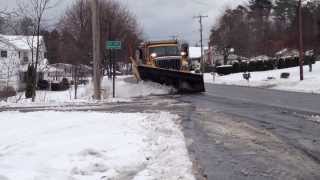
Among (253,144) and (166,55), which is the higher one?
(166,55)

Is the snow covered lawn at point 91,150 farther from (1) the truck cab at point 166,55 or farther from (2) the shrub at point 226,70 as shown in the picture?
(2) the shrub at point 226,70

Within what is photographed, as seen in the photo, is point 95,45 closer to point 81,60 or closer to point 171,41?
point 171,41

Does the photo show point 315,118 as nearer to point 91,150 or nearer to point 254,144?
point 254,144

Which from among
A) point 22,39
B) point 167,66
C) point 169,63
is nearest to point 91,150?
point 167,66

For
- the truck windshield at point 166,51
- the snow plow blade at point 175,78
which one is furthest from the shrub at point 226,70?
the snow plow blade at point 175,78

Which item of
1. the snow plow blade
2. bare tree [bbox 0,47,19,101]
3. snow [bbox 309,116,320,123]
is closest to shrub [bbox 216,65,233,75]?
bare tree [bbox 0,47,19,101]

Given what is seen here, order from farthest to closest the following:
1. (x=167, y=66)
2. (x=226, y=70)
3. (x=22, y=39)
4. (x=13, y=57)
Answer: (x=226, y=70) → (x=13, y=57) → (x=22, y=39) → (x=167, y=66)

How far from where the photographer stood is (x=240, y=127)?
14.8 metres

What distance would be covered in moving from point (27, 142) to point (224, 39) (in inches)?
4407

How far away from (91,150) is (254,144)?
11.2ft

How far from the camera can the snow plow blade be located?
31.6 meters

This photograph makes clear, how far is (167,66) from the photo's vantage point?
34.1 m

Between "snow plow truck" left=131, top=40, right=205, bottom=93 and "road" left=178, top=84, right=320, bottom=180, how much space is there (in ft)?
41.9

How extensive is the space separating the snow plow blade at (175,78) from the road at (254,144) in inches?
494
